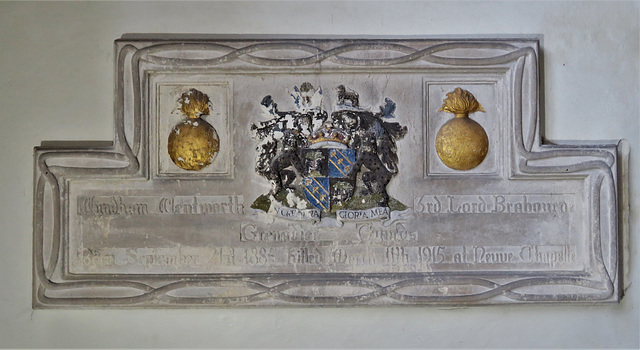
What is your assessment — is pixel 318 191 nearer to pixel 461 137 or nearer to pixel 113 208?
pixel 461 137

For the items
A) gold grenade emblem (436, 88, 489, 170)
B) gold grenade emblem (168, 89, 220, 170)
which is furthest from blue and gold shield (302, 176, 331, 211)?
gold grenade emblem (436, 88, 489, 170)

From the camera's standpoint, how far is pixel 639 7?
8.87 ft

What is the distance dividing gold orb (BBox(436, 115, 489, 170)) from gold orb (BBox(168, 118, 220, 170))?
1.25m

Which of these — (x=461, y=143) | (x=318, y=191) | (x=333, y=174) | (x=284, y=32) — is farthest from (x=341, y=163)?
(x=284, y=32)

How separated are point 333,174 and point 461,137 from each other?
719 mm

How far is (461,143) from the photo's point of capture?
8.49 feet

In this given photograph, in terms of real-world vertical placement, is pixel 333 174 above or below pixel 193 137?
below

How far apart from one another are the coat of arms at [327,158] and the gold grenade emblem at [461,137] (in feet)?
0.79

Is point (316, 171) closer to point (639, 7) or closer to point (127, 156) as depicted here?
point (127, 156)

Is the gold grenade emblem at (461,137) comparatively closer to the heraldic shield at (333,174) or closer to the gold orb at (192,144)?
the heraldic shield at (333,174)

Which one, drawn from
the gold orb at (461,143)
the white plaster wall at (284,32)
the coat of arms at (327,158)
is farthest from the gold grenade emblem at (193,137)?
the gold orb at (461,143)

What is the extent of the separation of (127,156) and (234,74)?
2.41 ft

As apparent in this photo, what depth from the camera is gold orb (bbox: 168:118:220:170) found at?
8.52 feet

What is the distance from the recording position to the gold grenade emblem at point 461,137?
8.50 feet
